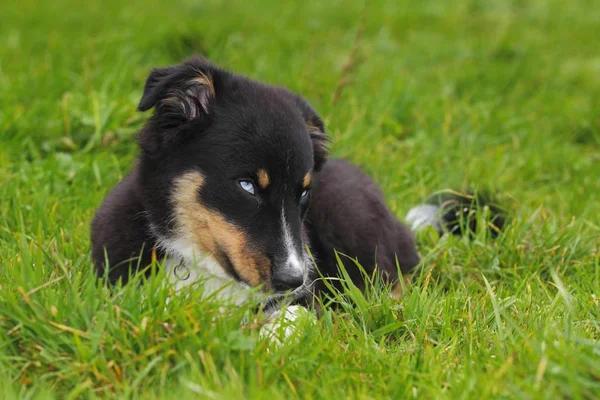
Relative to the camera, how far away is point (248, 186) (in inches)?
142

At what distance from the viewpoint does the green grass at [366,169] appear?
2971 mm

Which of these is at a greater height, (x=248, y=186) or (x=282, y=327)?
(x=248, y=186)

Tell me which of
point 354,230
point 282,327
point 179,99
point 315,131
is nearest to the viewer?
point 282,327

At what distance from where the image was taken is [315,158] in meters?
4.21

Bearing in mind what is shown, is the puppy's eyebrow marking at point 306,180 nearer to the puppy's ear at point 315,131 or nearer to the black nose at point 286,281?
the puppy's ear at point 315,131

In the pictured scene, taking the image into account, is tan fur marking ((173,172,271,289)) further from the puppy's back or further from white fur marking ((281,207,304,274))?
the puppy's back

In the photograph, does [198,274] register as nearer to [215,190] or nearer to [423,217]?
[215,190]

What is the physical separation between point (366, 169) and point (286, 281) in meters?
2.72

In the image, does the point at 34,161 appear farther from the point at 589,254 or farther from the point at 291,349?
the point at 589,254

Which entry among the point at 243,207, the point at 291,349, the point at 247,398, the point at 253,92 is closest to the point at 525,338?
the point at 291,349

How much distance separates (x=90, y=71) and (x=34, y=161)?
200 centimetres

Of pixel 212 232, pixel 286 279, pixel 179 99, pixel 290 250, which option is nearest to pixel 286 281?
pixel 286 279

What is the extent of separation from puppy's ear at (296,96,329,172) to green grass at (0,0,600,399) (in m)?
0.86

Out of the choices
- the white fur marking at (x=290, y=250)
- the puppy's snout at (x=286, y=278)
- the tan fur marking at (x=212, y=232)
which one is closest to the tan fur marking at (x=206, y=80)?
the tan fur marking at (x=212, y=232)
